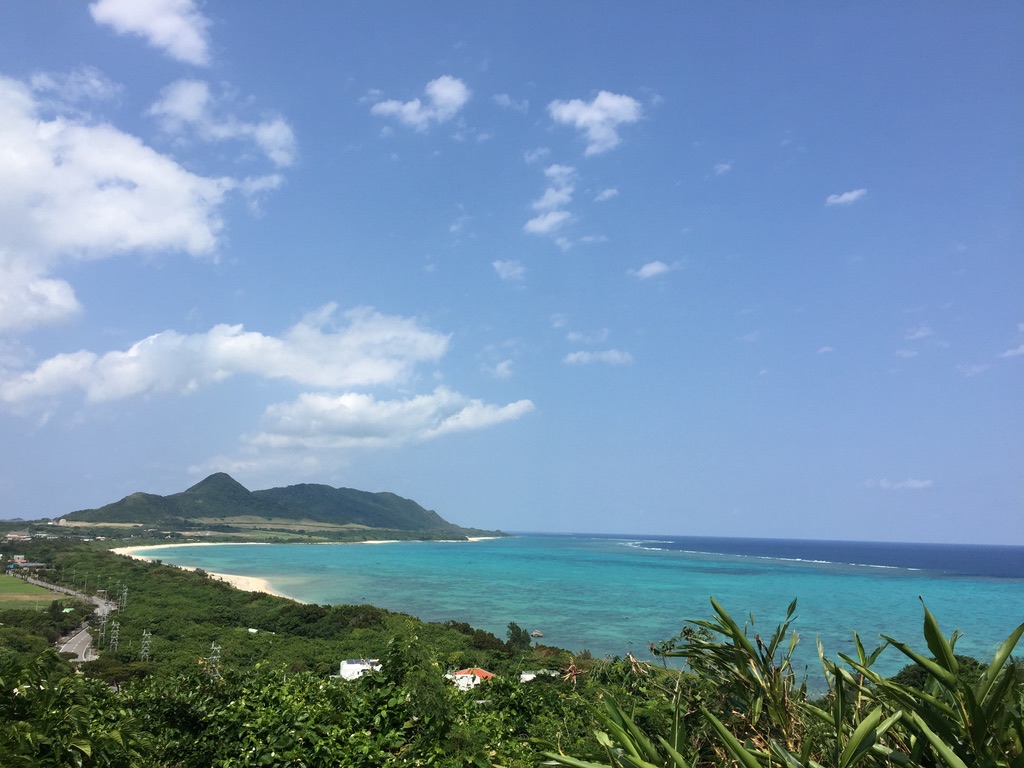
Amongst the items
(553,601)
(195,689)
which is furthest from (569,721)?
(553,601)

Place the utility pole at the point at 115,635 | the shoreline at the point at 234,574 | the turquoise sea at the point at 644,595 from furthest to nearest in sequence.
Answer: the shoreline at the point at 234,574 < the turquoise sea at the point at 644,595 < the utility pole at the point at 115,635

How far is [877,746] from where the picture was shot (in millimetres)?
1559

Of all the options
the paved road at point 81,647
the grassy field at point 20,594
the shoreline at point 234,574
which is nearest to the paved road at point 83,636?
the paved road at point 81,647

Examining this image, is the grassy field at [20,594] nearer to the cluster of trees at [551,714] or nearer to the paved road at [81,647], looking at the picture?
the paved road at [81,647]

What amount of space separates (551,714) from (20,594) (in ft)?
223

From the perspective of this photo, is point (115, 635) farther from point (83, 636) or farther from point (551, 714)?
point (551, 714)

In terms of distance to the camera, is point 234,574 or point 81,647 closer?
point 81,647

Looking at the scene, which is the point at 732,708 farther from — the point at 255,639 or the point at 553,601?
the point at 553,601

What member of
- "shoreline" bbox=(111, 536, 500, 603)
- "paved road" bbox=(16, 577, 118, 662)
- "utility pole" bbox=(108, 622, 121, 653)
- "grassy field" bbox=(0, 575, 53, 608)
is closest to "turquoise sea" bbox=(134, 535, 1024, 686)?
"shoreline" bbox=(111, 536, 500, 603)

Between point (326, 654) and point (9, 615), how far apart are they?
25.3 metres

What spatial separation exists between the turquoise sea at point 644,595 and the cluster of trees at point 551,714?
72.8ft

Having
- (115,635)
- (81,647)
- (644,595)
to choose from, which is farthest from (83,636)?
(644,595)

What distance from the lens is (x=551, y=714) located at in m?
6.07

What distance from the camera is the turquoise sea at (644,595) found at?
42438 millimetres
